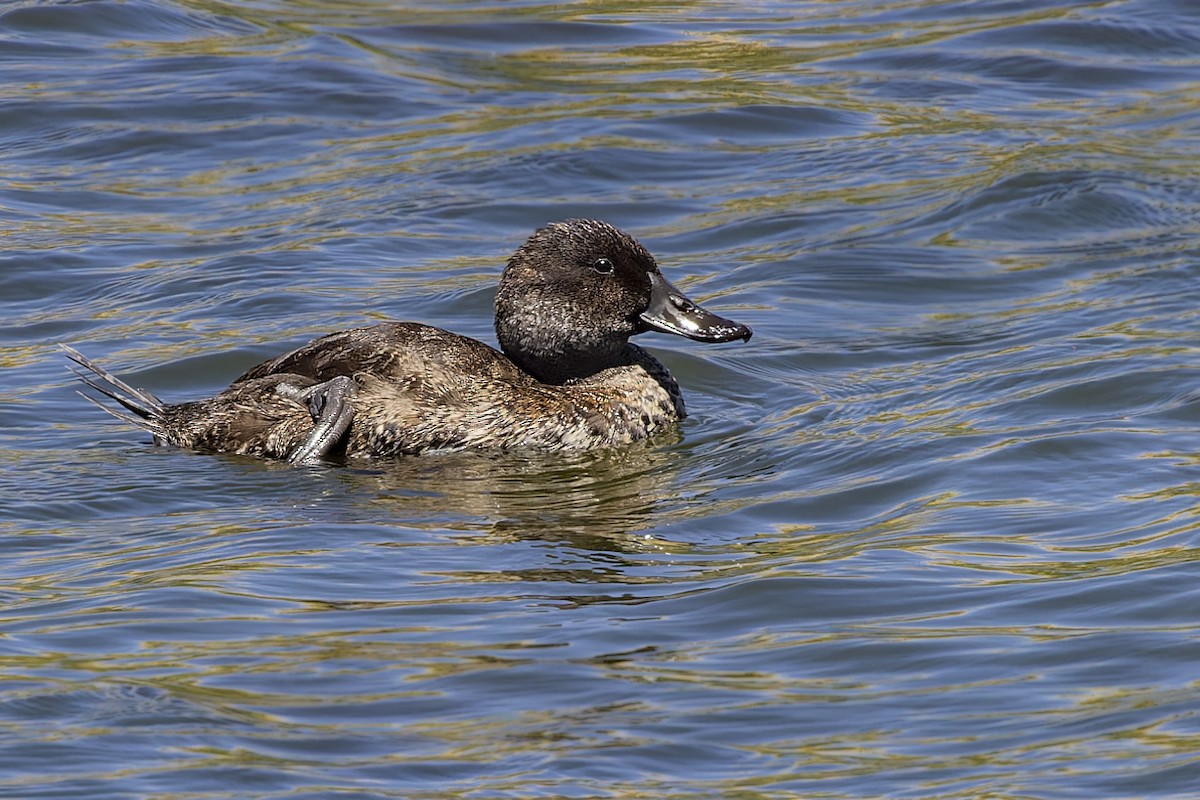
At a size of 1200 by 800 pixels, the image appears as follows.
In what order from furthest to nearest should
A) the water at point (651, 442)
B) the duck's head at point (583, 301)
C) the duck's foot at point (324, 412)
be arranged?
the duck's head at point (583, 301) < the duck's foot at point (324, 412) < the water at point (651, 442)

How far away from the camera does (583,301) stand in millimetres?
9547

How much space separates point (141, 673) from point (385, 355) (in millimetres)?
2945

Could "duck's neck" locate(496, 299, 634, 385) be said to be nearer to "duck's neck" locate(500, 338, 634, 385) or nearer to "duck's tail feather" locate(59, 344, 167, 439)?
"duck's neck" locate(500, 338, 634, 385)

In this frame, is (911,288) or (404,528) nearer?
(404,528)

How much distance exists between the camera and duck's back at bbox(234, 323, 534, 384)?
29.9 feet

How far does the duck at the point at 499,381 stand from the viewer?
9.05 metres

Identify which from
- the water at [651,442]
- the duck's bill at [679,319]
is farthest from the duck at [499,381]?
the water at [651,442]

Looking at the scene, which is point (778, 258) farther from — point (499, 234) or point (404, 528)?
point (404, 528)

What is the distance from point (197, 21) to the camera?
17.3m

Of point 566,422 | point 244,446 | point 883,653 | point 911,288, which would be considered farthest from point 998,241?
point 883,653

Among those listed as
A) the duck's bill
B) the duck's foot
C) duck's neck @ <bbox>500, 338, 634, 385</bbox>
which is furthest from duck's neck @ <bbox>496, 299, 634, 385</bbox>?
the duck's foot

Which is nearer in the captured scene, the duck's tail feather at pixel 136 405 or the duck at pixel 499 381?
the duck at pixel 499 381

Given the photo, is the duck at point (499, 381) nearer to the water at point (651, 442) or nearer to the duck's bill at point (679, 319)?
the duck's bill at point (679, 319)

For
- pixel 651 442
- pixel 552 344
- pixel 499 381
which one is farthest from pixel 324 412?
pixel 651 442
